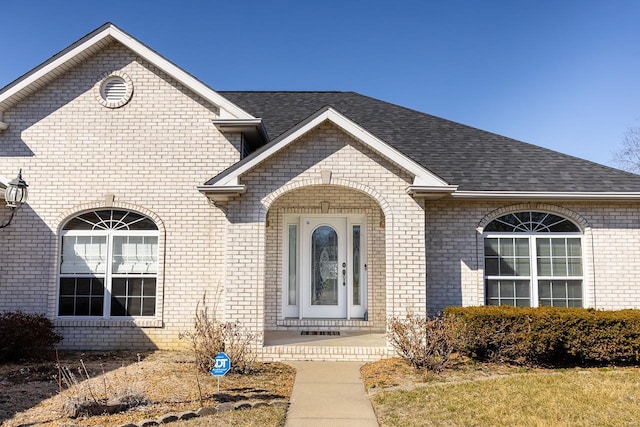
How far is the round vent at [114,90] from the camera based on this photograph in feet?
32.7

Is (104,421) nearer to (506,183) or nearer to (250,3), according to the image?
(506,183)

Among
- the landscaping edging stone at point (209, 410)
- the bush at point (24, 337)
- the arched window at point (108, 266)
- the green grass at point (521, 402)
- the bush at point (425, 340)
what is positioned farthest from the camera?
the arched window at point (108, 266)

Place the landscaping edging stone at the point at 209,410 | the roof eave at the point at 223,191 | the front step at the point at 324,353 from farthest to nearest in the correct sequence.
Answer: the front step at the point at 324,353 → the roof eave at the point at 223,191 → the landscaping edging stone at the point at 209,410

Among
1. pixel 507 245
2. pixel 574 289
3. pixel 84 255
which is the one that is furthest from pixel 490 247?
pixel 84 255

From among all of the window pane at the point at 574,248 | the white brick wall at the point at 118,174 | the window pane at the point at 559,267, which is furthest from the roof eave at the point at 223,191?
the window pane at the point at 574,248

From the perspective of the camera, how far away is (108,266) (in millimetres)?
9688

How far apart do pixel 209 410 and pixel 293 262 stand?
582 cm

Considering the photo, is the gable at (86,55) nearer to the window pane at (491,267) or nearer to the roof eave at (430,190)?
the roof eave at (430,190)

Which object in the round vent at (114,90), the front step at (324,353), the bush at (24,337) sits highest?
the round vent at (114,90)

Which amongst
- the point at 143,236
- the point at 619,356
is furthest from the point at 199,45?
the point at 619,356

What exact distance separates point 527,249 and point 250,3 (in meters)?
9.09

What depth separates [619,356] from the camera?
8.20 m

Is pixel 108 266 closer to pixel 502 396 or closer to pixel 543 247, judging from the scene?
pixel 502 396

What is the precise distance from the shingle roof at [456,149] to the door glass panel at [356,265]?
88.3 inches
